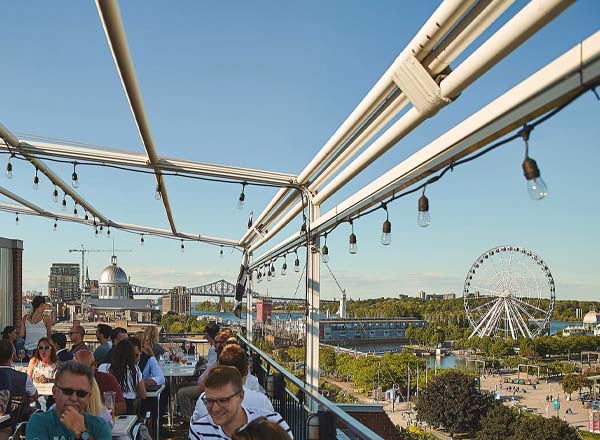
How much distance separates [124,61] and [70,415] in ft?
6.20

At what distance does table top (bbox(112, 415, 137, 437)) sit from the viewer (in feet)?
12.3

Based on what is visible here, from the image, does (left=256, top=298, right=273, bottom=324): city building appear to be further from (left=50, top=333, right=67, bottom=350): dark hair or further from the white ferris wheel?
the white ferris wheel

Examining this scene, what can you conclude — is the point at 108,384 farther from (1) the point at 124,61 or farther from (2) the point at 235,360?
(1) the point at 124,61

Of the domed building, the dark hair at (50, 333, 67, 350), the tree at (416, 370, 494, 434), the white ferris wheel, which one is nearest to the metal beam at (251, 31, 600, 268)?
the dark hair at (50, 333, 67, 350)

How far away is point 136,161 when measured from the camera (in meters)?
5.71

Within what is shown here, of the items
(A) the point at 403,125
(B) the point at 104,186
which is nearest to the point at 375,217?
(A) the point at 403,125

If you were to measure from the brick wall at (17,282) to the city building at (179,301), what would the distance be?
45952 millimetres

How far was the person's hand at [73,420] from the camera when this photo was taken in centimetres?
270

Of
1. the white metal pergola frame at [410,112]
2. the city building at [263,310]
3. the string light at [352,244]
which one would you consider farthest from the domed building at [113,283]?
the string light at [352,244]

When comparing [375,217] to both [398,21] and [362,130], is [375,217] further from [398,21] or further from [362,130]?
[398,21]

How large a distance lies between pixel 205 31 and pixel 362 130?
104 inches

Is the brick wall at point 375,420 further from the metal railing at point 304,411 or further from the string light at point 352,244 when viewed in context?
the string light at point 352,244

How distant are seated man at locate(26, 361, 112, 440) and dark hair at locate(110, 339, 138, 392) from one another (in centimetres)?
205

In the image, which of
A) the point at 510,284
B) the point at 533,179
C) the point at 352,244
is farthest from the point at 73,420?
the point at 510,284
